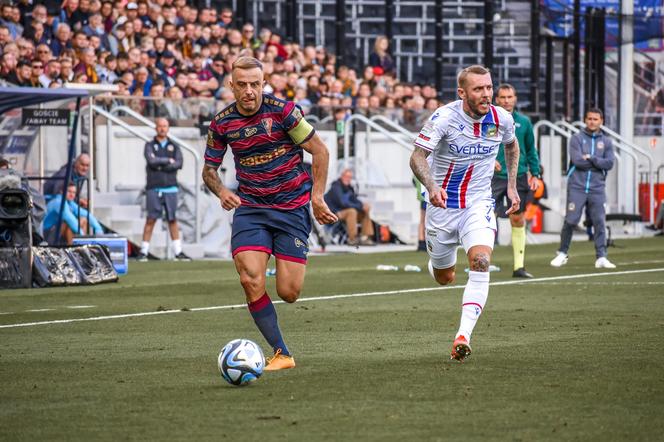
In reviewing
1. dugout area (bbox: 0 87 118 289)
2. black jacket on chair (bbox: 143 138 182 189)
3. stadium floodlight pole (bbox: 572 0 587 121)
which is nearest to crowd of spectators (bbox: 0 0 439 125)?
black jacket on chair (bbox: 143 138 182 189)

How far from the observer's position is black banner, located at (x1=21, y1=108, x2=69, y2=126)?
22.3m

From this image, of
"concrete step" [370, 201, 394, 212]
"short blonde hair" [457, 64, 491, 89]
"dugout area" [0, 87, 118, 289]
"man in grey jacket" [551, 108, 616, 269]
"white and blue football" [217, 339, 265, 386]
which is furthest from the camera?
"concrete step" [370, 201, 394, 212]

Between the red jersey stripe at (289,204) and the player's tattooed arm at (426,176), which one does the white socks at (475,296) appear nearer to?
the player's tattooed arm at (426,176)

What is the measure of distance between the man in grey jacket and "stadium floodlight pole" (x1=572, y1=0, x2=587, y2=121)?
17.1m

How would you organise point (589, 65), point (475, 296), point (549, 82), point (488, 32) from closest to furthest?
point (475, 296) → point (488, 32) → point (549, 82) → point (589, 65)

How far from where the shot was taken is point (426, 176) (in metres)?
10.7

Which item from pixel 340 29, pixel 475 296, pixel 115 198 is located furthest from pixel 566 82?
pixel 475 296

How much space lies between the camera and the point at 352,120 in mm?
29750

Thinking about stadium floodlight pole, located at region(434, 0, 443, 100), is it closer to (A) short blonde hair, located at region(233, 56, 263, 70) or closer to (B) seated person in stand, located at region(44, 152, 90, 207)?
(B) seated person in stand, located at region(44, 152, 90, 207)

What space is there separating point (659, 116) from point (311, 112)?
15772 millimetres

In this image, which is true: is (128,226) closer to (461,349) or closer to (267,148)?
(267,148)

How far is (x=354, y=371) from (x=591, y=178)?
40.0ft

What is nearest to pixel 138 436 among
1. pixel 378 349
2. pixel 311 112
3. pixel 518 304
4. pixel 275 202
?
pixel 275 202

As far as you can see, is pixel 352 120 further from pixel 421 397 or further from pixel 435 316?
pixel 421 397
